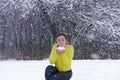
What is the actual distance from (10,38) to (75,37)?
262 centimetres

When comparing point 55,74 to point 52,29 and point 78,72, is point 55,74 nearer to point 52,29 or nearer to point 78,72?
point 78,72

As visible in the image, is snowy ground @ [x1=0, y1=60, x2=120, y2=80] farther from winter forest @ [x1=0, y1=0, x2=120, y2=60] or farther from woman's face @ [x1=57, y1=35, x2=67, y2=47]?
winter forest @ [x1=0, y1=0, x2=120, y2=60]

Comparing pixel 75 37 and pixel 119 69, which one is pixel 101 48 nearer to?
pixel 75 37

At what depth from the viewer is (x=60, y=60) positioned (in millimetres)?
7051

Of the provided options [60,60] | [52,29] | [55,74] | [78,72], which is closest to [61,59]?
[60,60]

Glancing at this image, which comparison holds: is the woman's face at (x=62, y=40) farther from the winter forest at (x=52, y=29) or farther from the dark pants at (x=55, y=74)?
the winter forest at (x=52, y=29)

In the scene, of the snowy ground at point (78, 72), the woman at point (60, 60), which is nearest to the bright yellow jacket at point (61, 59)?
the woman at point (60, 60)

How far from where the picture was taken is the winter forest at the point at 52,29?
16.7 metres

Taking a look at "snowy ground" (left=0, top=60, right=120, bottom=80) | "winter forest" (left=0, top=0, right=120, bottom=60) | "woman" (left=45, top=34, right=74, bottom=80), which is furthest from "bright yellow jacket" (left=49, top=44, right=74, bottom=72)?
"winter forest" (left=0, top=0, right=120, bottom=60)

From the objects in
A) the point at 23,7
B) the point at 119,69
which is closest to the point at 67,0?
the point at 23,7

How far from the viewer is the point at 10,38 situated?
17125 millimetres

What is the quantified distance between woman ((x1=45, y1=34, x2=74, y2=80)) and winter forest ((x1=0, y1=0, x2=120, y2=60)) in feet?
30.5

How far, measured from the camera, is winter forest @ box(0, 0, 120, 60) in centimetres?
1672

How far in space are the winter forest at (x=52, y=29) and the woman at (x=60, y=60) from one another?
930 centimetres
